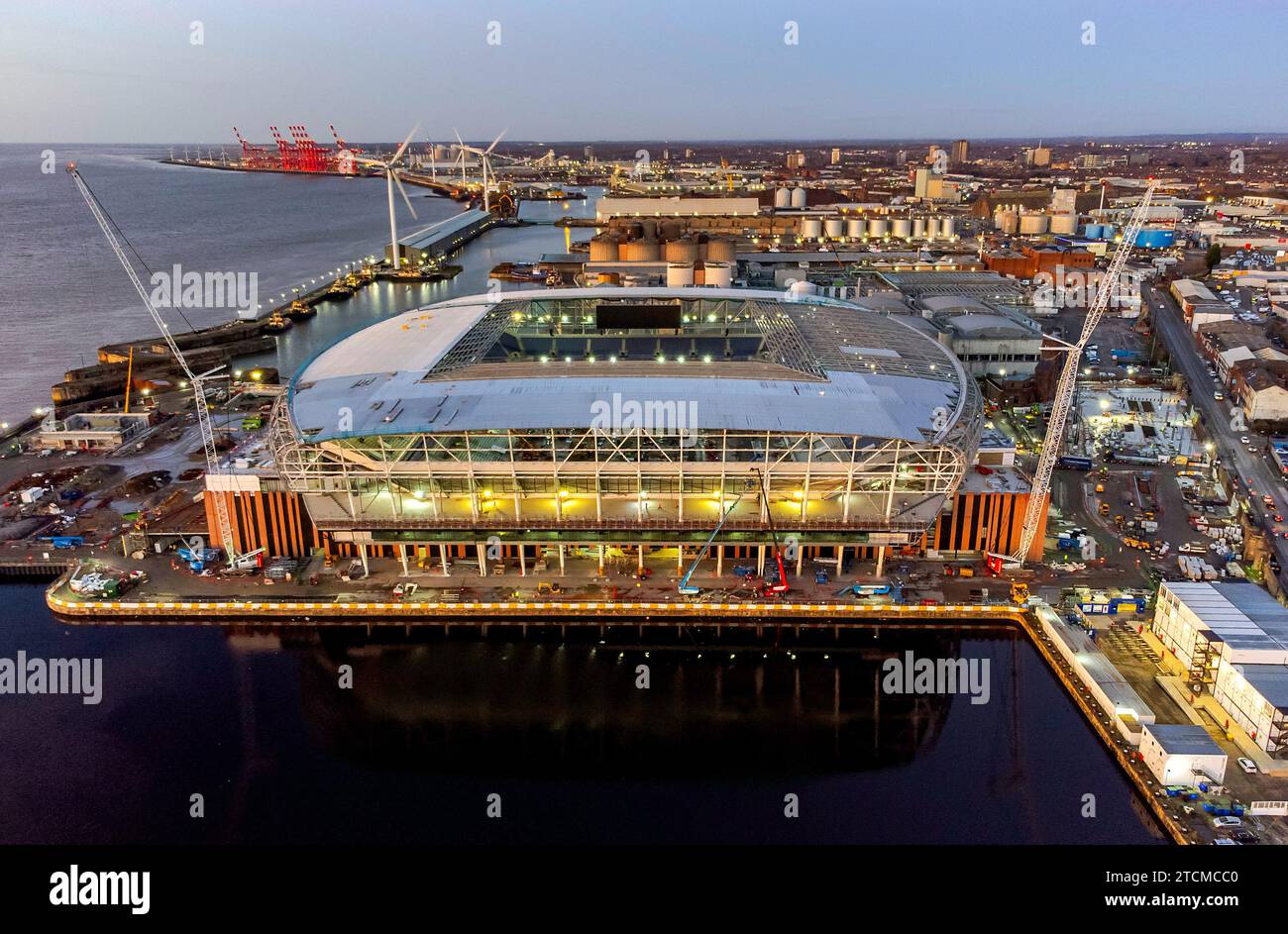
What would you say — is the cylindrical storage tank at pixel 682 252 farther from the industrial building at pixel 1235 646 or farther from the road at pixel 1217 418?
the industrial building at pixel 1235 646

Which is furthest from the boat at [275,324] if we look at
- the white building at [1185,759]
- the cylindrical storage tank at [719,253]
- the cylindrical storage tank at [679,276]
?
the white building at [1185,759]

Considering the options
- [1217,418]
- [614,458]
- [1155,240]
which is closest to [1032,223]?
[1155,240]

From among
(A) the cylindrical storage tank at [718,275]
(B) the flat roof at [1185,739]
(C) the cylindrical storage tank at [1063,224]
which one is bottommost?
(B) the flat roof at [1185,739]

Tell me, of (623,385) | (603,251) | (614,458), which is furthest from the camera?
(603,251)

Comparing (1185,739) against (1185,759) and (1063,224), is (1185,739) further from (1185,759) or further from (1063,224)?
(1063,224)

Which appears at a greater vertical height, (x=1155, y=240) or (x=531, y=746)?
(x=1155, y=240)
